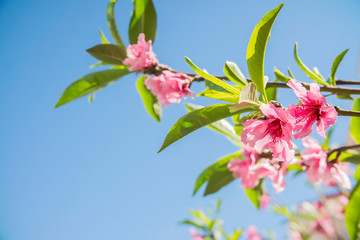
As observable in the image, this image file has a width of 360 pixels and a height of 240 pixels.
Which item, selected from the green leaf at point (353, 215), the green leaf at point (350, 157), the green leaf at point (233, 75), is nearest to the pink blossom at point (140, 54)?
the green leaf at point (233, 75)

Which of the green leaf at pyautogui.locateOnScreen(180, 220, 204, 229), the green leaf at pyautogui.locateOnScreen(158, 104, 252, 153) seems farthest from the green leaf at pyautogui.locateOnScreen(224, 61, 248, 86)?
the green leaf at pyautogui.locateOnScreen(180, 220, 204, 229)

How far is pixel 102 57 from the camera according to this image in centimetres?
138

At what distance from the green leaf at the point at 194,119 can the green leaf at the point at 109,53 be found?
2.54ft

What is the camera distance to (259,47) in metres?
0.77

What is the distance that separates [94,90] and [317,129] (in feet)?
3.78

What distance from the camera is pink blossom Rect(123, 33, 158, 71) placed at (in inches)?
47.6

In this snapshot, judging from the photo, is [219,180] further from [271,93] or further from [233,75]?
[233,75]

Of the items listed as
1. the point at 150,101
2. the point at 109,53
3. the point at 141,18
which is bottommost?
the point at 150,101

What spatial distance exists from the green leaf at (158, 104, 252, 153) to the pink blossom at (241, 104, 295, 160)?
0.07m

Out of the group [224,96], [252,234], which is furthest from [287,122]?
[252,234]

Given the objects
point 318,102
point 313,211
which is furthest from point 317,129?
point 313,211

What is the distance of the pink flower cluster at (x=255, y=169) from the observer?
3.76ft

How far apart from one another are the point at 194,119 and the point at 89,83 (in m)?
0.86

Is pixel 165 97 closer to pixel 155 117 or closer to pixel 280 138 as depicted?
pixel 155 117
